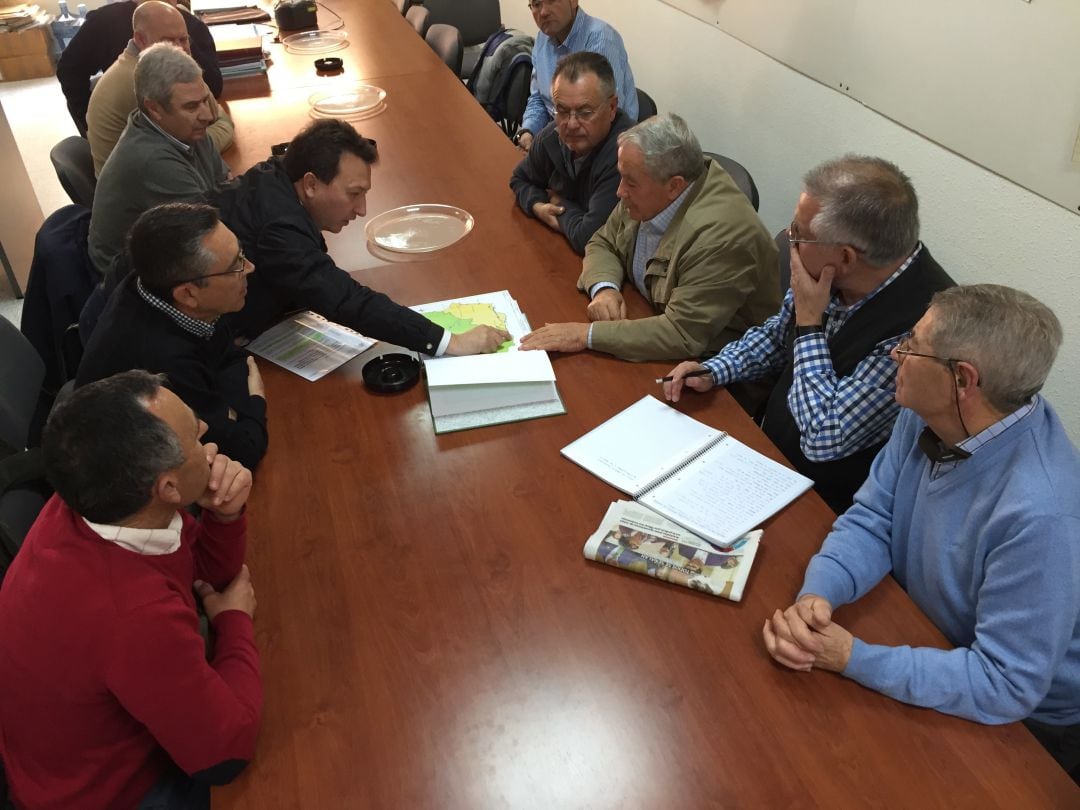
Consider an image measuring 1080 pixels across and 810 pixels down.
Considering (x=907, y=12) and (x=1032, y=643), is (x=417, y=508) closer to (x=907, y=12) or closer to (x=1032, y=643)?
(x=1032, y=643)

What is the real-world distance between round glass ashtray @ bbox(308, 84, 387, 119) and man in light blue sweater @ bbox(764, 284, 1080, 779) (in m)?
3.00

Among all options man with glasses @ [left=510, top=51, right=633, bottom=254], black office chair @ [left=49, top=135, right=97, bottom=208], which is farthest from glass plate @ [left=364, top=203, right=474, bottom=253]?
black office chair @ [left=49, top=135, right=97, bottom=208]

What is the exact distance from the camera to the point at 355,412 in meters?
1.97

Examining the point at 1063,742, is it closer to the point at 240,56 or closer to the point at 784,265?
the point at 784,265

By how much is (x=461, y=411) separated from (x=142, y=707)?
95 centimetres

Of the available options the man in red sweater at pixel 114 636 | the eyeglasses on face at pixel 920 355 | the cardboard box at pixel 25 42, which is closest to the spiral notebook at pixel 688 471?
the eyeglasses on face at pixel 920 355

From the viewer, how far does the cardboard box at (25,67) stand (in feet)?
22.2

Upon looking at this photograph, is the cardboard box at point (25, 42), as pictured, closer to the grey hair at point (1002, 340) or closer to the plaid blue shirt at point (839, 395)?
the plaid blue shirt at point (839, 395)

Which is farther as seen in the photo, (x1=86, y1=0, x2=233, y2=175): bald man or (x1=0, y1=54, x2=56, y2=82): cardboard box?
(x1=0, y1=54, x2=56, y2=82): cardboard box

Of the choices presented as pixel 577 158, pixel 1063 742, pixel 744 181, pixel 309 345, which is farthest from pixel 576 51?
pixel 1063 742

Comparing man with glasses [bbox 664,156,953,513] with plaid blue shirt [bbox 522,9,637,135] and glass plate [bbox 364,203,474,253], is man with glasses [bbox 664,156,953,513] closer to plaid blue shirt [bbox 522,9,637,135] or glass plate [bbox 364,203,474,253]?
glass plate [bbox 364,203,474,253]

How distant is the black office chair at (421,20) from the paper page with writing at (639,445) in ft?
12.7

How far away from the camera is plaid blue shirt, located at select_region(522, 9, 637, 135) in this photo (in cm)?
347

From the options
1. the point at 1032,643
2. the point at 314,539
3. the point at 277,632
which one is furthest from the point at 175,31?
the point at 1032,643
